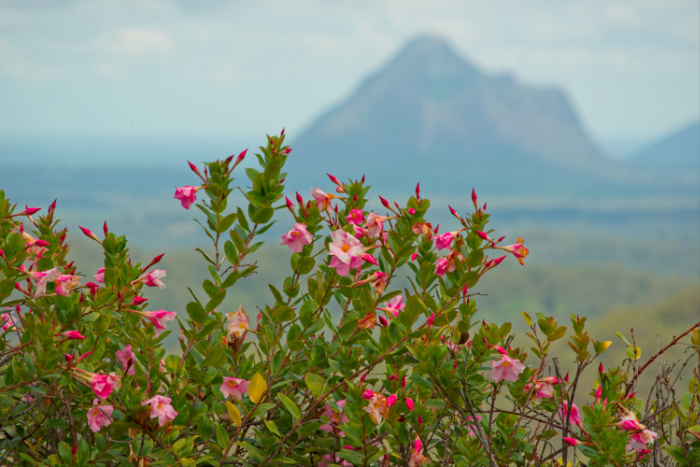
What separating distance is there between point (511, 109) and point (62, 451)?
176 m

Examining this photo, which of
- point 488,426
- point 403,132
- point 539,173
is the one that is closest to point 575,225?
point 539,173

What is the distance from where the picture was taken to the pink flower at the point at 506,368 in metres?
1.56

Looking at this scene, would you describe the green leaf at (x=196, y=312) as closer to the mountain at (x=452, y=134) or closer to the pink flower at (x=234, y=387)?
the pink flower at (x=234, y=387)

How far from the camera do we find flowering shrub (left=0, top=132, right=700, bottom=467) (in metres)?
1.50

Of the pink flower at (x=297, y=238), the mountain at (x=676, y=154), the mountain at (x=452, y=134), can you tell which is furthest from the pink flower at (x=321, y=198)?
the mountain at (x=676, y=154)

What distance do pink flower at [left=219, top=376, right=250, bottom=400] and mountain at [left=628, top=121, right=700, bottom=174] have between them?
7212 inches

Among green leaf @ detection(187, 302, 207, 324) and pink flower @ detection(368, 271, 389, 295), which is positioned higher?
pink flower @ detection(368, 271, 389, 295)

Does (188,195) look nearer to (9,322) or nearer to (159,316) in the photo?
(159,316)

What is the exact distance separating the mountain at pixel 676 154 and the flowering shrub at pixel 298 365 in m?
183

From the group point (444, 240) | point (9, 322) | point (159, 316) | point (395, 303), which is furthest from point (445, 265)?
point (9, 322)

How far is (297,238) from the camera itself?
1658 millimetres

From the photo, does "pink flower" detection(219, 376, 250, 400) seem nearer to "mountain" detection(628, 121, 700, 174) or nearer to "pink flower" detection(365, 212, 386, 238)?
"pink flower" detection(365, 212, 386, 238)

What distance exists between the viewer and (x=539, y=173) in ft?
506

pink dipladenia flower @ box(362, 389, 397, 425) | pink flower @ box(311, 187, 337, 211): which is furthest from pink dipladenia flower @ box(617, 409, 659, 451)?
pink flower @ box(311, 187, 337, 211)
